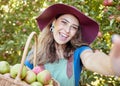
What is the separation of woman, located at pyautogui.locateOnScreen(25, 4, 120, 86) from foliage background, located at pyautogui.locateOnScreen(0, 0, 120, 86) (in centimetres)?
48

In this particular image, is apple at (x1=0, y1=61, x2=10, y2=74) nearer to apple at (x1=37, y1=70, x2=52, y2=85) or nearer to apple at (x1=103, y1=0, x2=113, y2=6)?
apple at (x1=37, y1=70, x2=52, y2=85)

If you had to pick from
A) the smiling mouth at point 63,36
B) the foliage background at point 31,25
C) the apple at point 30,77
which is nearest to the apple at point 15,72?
the apple at point 30,77

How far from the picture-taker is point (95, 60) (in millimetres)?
1842

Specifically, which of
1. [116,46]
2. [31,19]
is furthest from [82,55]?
[31,19]

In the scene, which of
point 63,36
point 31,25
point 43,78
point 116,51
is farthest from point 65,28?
point 31,25

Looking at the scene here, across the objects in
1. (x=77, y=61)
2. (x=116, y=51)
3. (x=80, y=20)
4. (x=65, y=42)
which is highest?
(x=116, y=51)

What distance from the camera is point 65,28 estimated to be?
7.22 ft

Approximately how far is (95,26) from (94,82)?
1.18 meters

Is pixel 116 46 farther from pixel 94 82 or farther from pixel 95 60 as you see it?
pixel 94 82

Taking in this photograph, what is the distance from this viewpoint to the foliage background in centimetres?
314

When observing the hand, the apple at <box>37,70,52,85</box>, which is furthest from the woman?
the hand

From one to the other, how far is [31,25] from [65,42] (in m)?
1.93

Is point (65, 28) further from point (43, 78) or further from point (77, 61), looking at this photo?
point (43, 78)

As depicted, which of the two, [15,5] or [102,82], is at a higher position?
[15,5]
